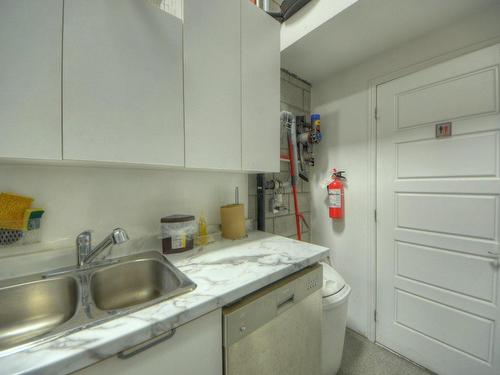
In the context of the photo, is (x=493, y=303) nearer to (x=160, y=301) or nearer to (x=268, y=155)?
(x=268, y=155)

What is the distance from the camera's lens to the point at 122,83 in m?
0.78

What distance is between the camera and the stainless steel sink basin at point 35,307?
2.38 ft

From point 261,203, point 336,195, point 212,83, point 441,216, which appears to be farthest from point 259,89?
point 441,216

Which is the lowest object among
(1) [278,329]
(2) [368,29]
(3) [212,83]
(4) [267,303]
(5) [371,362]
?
(5) [371,362]

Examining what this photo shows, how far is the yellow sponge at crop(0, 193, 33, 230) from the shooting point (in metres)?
0.78

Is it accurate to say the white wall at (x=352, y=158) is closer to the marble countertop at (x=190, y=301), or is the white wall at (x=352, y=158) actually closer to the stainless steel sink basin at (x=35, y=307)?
the marble countertop at (x=190, y=301)

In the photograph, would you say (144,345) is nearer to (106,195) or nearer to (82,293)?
(82,293)

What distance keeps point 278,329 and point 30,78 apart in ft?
4.27

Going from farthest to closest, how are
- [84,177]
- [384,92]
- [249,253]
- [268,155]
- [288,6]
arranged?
[384,92] < [288,6] < [268,155] < [249,253] < [84,177]

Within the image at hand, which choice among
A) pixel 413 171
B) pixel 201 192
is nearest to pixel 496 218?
pixel 413 171

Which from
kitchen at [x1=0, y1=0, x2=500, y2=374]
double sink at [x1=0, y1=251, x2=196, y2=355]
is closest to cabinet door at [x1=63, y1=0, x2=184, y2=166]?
kitchen at [x1=0, y1=0, x2=500, y2=374]

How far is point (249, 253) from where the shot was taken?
110 cm

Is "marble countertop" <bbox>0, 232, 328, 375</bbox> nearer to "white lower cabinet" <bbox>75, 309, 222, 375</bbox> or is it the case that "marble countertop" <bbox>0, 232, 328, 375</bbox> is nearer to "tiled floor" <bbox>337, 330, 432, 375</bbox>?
"white lower cabinet" <bbox>75, 309, 222, 375</bbox>

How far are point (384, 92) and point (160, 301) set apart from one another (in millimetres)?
2005
